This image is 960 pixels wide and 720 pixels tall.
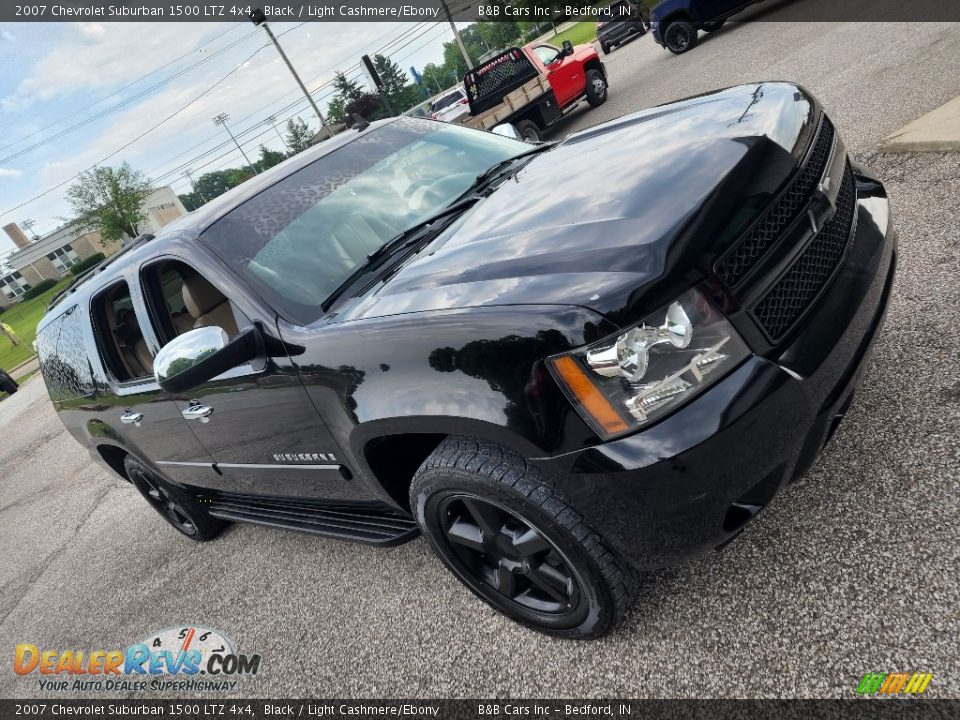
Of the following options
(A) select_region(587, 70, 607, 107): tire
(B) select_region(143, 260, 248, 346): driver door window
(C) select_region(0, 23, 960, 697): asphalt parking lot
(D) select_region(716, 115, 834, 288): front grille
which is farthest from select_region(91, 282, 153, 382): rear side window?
(A) select_region(587, 70, 607, 107): tire

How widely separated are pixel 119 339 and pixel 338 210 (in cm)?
192

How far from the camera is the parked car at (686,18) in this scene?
13.0m

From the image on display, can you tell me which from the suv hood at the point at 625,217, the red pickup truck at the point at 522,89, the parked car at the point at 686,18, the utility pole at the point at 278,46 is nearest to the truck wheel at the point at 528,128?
the red pickup truck at the point at 522,89

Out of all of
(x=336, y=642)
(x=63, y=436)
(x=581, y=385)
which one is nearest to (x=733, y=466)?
(x=581, y=385)

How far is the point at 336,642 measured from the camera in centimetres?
289

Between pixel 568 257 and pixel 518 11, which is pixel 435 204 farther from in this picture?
pixel 518 11

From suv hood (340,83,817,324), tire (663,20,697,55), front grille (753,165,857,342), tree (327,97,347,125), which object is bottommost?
tire (663,20,697,55)

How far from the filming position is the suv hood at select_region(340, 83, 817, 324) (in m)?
1.74

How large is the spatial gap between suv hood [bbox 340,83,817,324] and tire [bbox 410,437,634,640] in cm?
53

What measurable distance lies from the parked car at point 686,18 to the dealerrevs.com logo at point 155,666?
567 inches

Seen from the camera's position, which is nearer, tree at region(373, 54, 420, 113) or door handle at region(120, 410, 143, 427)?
door handle at region(120, 410, 143, 427)

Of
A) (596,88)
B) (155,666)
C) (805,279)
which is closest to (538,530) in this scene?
(805,279)

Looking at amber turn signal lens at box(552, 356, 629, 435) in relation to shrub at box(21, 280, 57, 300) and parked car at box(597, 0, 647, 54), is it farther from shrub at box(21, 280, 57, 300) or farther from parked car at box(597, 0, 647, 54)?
shrub at box(21, 280, 57, 300)

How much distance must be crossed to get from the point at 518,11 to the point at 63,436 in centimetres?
3425
